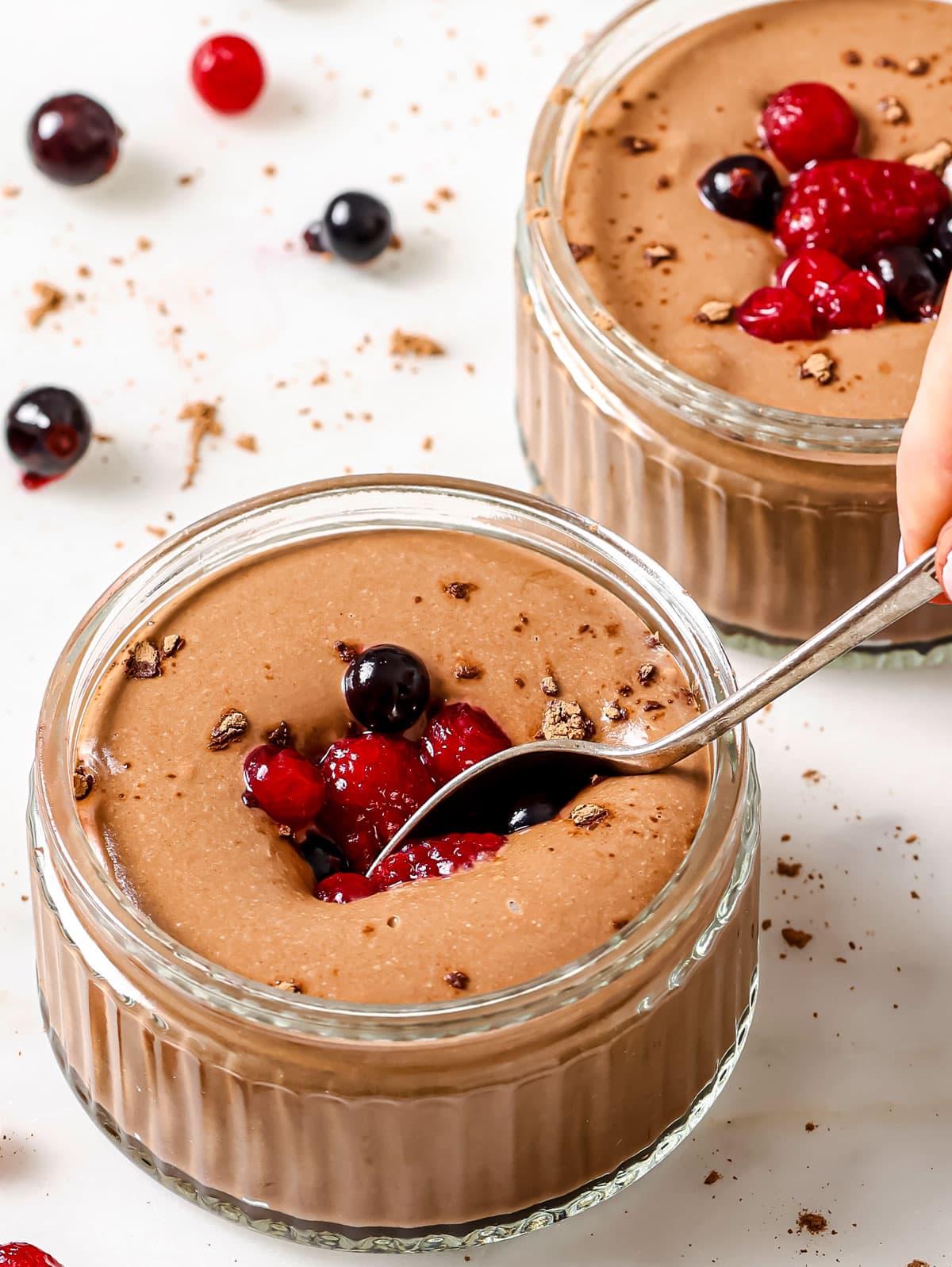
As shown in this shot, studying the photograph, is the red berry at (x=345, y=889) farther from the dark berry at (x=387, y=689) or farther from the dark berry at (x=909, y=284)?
the dark berry at (x=909, y=284)

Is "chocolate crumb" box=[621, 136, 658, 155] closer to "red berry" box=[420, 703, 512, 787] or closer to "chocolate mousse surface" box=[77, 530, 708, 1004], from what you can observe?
"chocolate mousse surface" box=[77, 530, 708, 1004]

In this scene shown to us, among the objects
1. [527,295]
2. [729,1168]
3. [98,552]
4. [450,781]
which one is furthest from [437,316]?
[729,1168]

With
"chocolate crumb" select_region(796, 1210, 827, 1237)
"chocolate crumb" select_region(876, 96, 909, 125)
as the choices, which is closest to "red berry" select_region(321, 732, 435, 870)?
"chocolate crumb" select_region(796, 1210, 827, 1237)

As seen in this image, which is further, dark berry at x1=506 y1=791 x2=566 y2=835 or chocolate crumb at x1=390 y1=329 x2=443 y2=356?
chocolate crumb at x1=390 y1=329 x2=443 y2=356

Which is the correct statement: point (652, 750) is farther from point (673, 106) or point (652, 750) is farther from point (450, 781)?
point (673, 106)

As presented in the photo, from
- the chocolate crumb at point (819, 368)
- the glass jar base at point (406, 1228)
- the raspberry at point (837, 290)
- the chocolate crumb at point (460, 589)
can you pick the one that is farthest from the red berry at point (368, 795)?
the raspberry at point (837, 290)

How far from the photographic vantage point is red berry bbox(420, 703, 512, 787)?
6.76ft

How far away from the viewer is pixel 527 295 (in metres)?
2.60

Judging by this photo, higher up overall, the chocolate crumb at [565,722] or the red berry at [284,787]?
the chocolate crumb at [565,722]

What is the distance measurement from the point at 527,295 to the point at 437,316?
0.36m

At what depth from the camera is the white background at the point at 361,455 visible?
2.12 metres

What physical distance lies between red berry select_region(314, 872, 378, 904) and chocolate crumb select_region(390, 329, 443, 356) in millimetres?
1125

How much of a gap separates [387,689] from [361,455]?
0.78 meters

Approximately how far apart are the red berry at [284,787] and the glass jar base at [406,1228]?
1.33 feet
